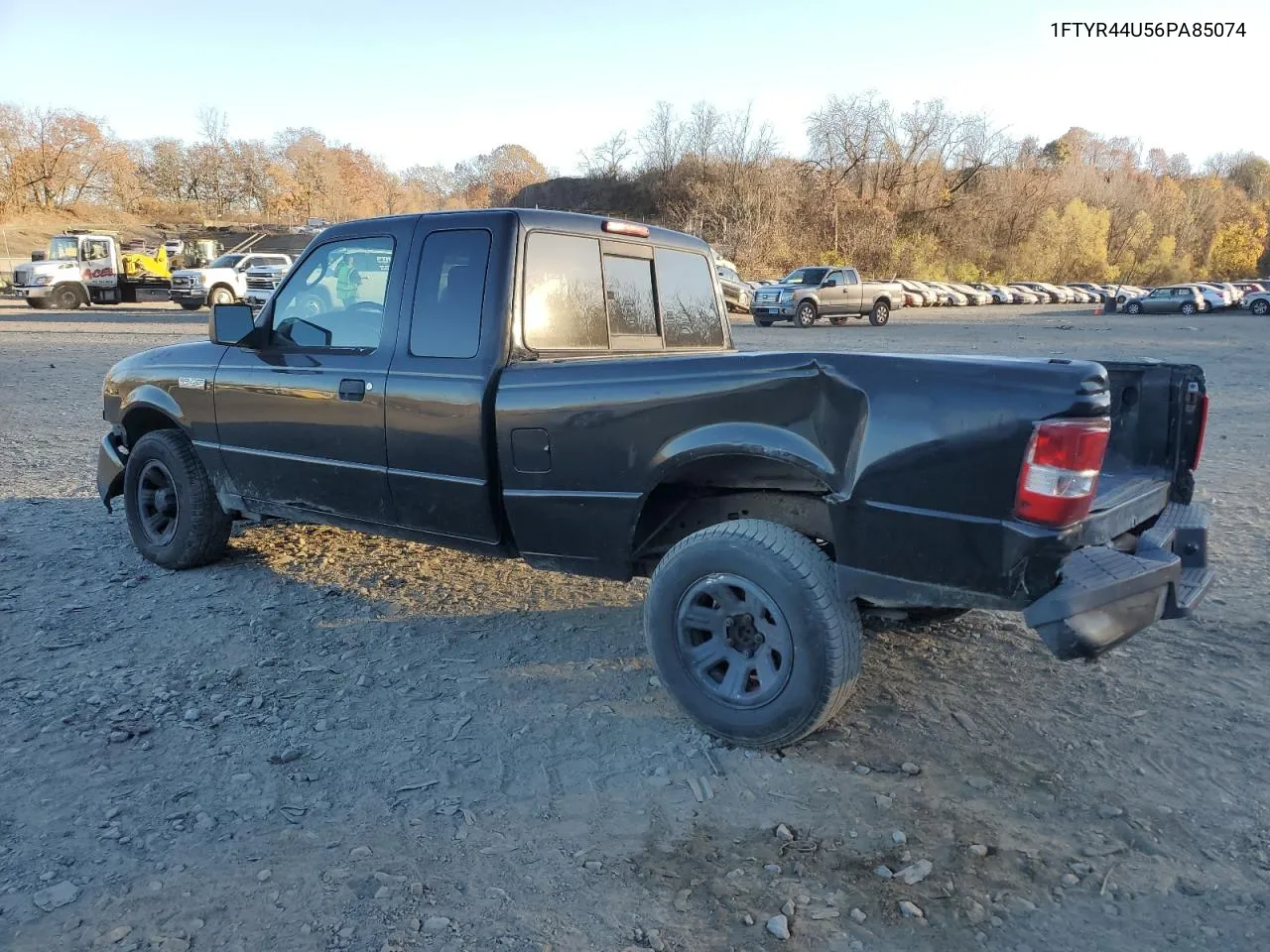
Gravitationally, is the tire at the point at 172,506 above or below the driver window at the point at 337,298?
below

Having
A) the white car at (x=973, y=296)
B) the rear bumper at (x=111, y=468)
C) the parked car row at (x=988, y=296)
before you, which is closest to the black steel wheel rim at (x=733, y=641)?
the rear bumper at (x=111, y=468)

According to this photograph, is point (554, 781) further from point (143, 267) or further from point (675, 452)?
point (143, 267)

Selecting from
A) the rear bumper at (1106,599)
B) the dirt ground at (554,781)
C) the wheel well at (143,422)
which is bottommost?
the dirt ground at (554,781)

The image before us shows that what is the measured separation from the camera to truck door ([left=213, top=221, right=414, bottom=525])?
4.17m

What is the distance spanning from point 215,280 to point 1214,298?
45755mm

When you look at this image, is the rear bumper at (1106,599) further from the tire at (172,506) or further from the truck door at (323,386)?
the tire at (172,506)

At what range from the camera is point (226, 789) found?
3010 millimetres

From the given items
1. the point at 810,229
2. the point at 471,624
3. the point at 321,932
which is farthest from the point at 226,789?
the point at 810,229

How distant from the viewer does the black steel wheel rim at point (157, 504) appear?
521 cm

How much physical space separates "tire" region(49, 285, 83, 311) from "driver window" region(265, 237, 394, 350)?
105 ft

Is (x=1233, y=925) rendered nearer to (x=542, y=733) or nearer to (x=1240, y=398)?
(x=542, y=733)

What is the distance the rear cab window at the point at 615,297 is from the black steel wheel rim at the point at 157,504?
2.63 meters

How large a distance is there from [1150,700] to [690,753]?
192cm

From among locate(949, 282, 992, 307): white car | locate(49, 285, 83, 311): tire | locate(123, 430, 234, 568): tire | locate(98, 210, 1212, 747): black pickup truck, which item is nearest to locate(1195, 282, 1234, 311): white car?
locate(949, 282, 992, 307): white car
